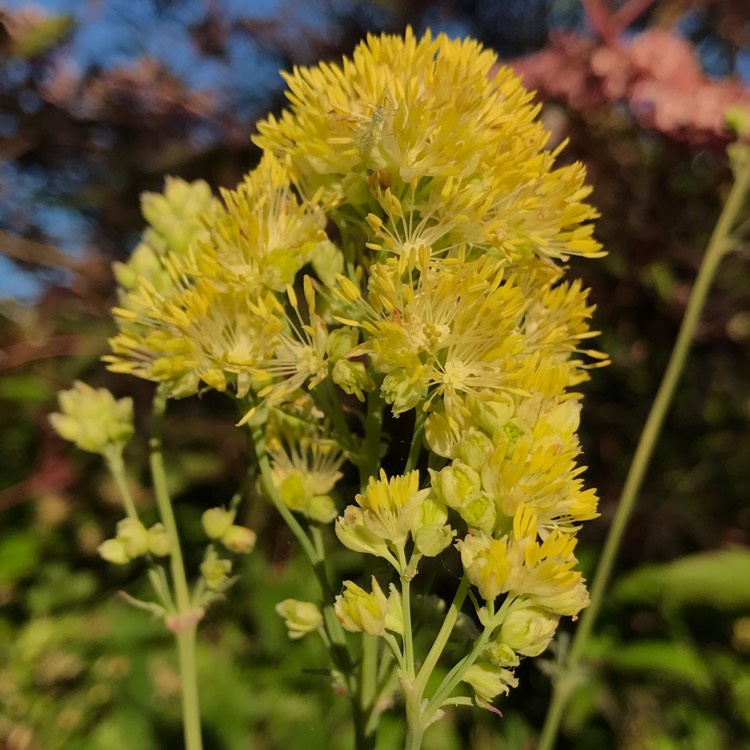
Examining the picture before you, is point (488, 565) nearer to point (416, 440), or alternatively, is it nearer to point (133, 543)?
point (416, 440)

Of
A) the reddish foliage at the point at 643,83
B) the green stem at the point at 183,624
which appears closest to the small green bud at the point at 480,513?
the green stem at the point at 183,624

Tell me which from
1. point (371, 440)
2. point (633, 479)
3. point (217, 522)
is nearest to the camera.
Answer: point (371, 440)

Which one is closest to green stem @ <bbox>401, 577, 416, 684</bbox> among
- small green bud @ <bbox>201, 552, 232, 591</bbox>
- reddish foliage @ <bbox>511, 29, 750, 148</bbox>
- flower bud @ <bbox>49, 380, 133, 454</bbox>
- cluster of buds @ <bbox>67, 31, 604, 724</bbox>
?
cluster of buds @ <bbox>67, 31, 604, 724</bbox>

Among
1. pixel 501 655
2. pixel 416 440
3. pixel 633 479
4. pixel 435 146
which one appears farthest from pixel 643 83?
pixel 501 655

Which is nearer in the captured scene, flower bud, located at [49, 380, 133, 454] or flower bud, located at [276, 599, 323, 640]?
flower bud, located at [276, 599, 323, 640]

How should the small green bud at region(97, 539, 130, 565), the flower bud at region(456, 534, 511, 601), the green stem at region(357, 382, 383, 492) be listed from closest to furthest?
the flower bud at region(456, 534, 511, 601) < the green stem at region(357, 382, 383, 492) < the small green bud at region(97, 539, 130, 565)

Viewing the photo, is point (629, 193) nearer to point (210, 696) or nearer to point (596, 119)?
point (596, 119)

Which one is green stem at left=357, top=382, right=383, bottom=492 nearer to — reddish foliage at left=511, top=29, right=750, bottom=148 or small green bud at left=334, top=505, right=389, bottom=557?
small green bud at left=334, top=505, right=389, bottom=557

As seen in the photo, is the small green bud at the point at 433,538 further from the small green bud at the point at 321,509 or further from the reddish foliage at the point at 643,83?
the reddish foliage at the point at 643,83
